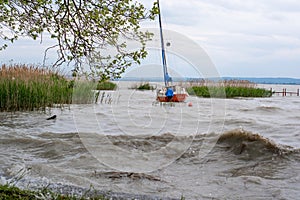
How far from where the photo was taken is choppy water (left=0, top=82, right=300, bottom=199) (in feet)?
17.6

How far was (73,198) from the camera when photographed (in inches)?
141

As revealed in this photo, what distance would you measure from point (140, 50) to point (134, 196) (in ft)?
7.20

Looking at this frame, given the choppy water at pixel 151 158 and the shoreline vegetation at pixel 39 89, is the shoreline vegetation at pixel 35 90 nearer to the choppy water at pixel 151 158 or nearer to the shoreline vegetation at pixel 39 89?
the shoreline vegetation at pixel 39 89

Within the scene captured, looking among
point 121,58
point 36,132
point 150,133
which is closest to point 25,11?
point 121,58

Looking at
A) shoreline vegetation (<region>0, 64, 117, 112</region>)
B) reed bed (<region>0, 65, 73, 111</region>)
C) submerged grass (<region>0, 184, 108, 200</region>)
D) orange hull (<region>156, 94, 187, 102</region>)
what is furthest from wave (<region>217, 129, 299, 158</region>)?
orange hull (<region>156, 94, 187, 102</region>)

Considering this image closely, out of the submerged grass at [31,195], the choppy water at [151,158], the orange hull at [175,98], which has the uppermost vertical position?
the orange hull at [175,98]

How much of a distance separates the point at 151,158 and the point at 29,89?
24.1 ft

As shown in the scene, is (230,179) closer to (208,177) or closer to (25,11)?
(208,177)

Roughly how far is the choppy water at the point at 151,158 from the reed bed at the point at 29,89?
2.41ft

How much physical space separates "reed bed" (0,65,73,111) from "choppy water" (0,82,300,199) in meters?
0.73

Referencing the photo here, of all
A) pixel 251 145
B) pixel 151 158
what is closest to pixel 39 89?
pixel 151 158

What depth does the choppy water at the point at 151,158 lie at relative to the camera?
17.6 feet

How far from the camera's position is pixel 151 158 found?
24.7 feet

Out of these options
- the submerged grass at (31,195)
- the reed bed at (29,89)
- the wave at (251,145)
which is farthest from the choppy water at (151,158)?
the reed bed at (29,89)
